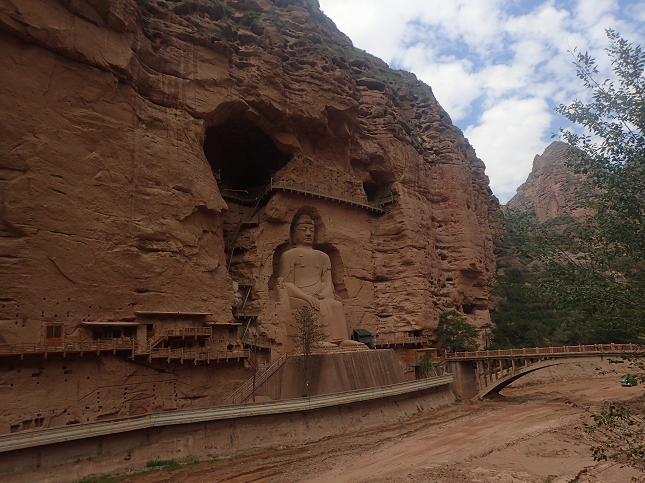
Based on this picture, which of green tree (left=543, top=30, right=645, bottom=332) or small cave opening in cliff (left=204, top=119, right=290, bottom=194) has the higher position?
small cave opening in cliff (left=204, top=119, right=290, bottom=194)

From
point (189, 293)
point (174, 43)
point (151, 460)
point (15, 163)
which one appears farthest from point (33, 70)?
point (151, 460)

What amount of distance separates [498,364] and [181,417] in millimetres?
21585

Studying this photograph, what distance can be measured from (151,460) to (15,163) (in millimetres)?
Result: 11810

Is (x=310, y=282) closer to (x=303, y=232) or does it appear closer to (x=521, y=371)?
(x=303, y=232)

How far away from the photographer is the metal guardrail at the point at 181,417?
14.0 meters

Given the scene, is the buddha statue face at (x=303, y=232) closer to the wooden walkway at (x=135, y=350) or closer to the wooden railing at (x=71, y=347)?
the wooden walkway at (x=135, y=350)

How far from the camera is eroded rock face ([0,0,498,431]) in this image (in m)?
18.4

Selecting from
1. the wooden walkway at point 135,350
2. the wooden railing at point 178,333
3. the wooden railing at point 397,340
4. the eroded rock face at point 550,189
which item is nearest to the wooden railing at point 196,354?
the wooden walkway at point 135,350

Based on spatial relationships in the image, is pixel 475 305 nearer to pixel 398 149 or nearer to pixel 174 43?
pixel 398 149

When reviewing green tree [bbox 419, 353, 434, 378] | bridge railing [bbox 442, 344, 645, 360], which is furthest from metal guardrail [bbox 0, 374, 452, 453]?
bridge railing [bbox 442, 344, 645, 360]

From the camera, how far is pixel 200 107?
994 inches

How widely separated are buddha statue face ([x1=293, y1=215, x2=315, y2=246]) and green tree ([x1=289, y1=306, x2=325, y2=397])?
199 inches

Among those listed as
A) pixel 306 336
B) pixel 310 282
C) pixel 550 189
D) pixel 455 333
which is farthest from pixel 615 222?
pixel 550 189

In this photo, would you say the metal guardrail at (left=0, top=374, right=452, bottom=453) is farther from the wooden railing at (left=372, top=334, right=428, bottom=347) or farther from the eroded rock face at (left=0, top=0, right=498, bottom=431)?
the wooden railing at (left=372, top=334, right=428, bottom=347)
